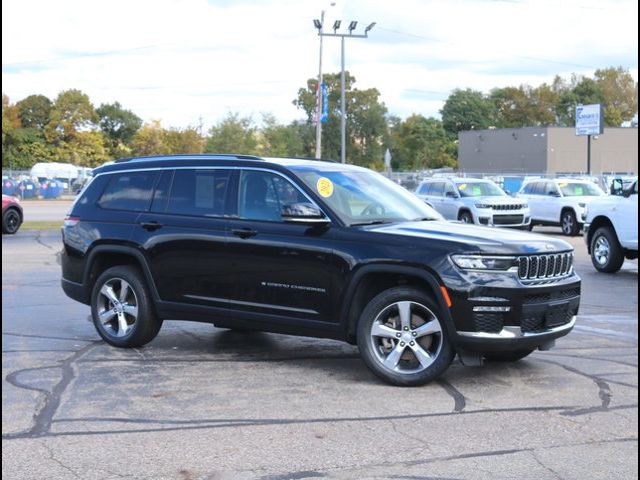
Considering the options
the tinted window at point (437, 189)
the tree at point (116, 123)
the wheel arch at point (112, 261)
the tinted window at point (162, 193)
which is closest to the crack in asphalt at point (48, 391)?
the wheel arch at point (112, 261)

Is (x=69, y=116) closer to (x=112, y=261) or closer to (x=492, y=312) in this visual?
(x=112, y=261)

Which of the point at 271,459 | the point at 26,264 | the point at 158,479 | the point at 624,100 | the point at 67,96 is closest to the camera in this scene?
the point at 158,479

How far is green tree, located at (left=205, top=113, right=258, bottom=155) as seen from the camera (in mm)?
68875

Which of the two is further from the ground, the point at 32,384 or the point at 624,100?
the point at 624,100

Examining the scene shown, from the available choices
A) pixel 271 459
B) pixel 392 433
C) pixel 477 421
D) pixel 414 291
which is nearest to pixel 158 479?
pixel 271 459

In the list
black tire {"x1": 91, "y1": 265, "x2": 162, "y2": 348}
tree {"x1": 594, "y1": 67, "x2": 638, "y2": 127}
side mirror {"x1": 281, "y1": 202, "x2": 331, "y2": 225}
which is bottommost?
black tire {"x1": 91, "y1": 265, "x2": 162, "y2": 348}

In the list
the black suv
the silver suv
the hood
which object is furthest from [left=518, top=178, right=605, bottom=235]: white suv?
the hood

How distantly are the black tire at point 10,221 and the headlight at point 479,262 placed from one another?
19980 mm

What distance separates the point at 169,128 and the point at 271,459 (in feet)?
251

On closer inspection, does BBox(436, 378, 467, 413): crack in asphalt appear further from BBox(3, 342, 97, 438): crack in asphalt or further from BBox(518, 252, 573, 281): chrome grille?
BBox(3, 342, 97, 438): crack in asphalt

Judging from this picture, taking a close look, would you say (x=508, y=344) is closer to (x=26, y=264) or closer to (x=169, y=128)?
(x=26, y=264)

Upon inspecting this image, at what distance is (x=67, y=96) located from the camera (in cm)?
8738

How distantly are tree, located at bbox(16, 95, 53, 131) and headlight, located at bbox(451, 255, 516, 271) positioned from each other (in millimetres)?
82071

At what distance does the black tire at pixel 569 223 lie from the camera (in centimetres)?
2638
